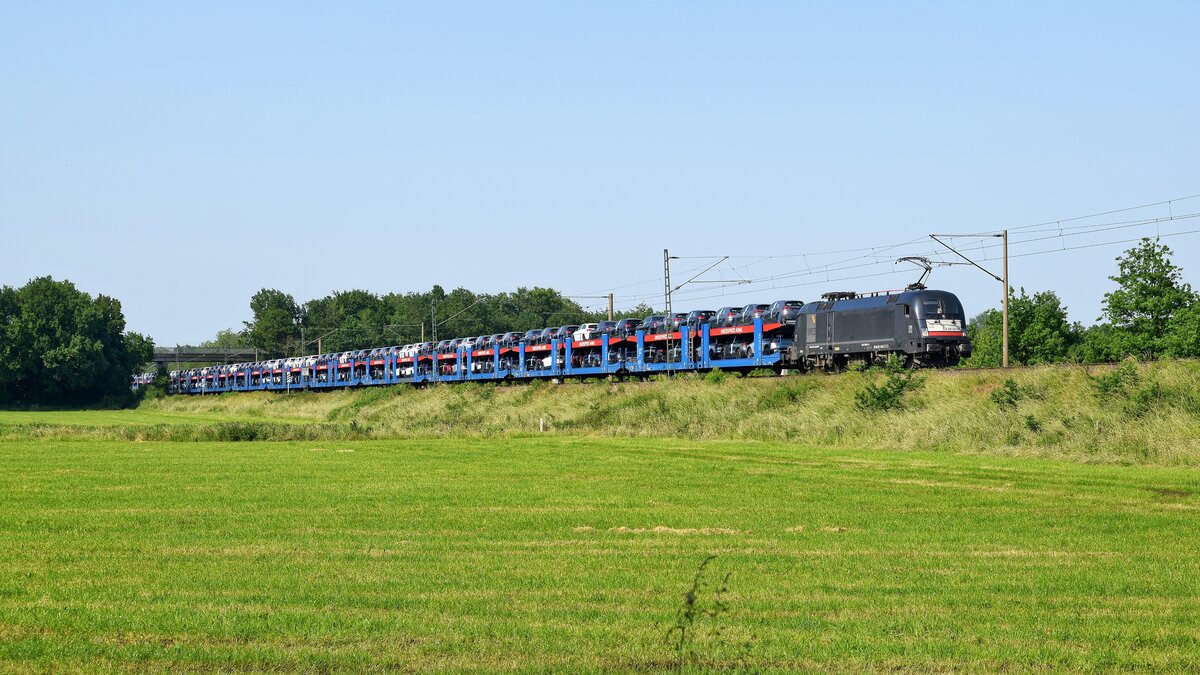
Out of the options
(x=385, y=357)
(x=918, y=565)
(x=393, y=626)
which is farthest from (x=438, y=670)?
(x=385, y=357)

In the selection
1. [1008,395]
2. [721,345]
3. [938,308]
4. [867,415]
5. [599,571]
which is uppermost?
[938,308]

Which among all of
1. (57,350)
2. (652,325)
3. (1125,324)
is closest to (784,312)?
(652,325)

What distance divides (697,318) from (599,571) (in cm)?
5501

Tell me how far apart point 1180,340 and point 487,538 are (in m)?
68.7

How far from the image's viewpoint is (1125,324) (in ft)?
283

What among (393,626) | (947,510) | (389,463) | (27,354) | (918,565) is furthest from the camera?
(27,354)

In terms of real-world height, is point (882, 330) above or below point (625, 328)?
below

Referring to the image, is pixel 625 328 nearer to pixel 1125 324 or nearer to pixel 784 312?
pixel 784 312

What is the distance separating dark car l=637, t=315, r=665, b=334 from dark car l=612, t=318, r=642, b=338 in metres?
0.76

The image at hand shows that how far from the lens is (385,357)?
110188 mm

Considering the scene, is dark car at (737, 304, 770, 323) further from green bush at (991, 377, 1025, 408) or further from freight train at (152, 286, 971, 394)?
green bush at (991, 377, 1025, 408)

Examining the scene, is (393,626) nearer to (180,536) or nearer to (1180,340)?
(180,536)

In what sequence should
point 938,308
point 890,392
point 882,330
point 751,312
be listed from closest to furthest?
1. point 890,392
2. point 938,308
3. point 882,330
4. point 751,312

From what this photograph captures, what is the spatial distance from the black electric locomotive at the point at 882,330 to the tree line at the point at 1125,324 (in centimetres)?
2224
